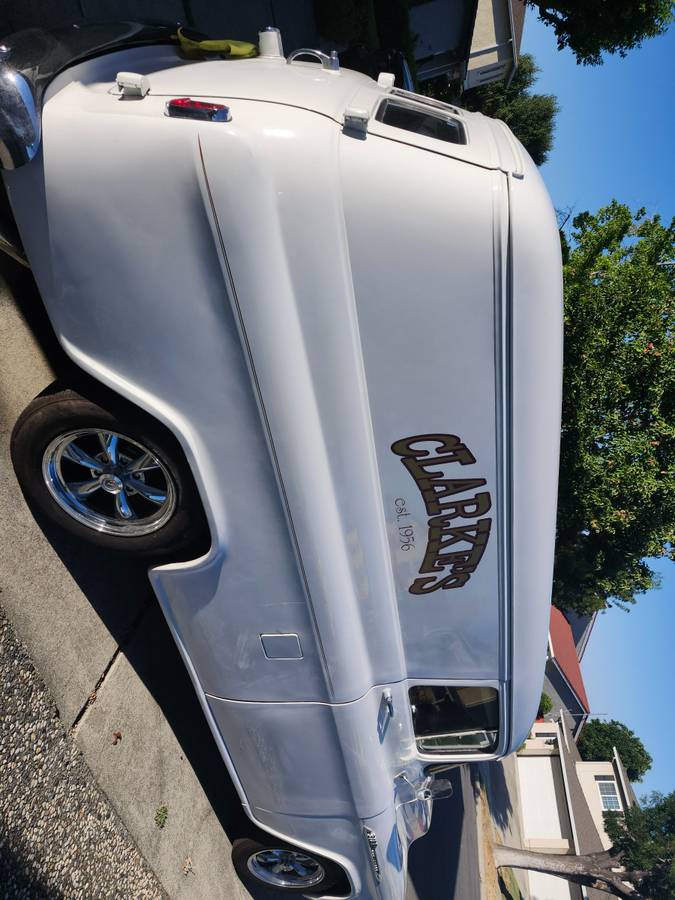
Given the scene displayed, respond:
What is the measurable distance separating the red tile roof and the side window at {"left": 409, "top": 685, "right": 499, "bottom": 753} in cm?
3236

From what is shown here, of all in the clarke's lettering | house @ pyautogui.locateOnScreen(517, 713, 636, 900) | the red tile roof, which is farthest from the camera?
the red tile roof

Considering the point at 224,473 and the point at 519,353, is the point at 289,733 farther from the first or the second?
the point at 519,353

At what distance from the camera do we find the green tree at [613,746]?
131ft

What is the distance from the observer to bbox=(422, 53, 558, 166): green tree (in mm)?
22031

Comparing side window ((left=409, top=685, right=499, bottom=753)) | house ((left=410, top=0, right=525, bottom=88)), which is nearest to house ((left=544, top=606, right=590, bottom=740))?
house ((left=410, top=0, right=525, bottom=88))

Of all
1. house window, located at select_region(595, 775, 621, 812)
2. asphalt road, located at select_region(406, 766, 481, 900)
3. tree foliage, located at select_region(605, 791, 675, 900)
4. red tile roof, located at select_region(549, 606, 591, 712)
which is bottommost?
house window, located at select_region(595, 775, 621, 812)

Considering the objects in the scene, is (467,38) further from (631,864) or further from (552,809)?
(552,809)

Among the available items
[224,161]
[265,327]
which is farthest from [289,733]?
[224,161]

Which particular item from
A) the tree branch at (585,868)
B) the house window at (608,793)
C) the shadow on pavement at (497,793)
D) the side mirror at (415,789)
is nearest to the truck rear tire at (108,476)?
the side mirror at (415,789)

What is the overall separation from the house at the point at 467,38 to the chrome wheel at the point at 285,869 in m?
14.3

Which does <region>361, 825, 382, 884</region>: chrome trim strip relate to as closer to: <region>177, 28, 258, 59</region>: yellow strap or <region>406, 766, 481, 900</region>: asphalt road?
<region>177, 28, 258, 59</region>: yellow strap

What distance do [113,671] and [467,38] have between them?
718 inches

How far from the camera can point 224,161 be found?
94.0 inches

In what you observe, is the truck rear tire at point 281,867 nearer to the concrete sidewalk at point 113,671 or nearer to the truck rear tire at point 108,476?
the concrete sidewalk at point 113,671
